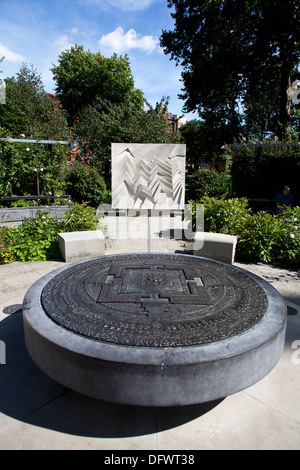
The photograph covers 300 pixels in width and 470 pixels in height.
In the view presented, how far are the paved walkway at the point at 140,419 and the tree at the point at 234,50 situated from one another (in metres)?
13.6

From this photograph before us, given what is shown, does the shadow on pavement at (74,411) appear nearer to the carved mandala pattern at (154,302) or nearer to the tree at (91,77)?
the carved mandala pattern at (154,302)

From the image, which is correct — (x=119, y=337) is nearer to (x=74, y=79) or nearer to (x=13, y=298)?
(x=13, y=298)

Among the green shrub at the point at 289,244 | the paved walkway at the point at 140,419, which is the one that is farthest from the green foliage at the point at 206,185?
the paved walkway at the point at 140,419

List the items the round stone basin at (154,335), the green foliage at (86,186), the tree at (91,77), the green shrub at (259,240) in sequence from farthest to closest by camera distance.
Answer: the tree at (91,77) < the green foliage at (86,186) < the green shrub at (259,240) < the round stone basin at (154,335)

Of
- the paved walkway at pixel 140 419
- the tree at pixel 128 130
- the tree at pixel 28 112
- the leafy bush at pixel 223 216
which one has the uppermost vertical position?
the tree at pixel 28 112

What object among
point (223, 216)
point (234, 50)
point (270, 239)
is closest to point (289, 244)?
point (270, 239)

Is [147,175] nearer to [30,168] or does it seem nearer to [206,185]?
[30,168]

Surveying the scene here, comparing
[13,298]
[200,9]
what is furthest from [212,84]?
[13,298]

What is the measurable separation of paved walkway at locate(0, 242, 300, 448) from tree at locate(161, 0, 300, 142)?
1359 centimetres

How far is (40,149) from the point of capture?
30.8ft

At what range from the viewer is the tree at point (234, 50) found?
14384 mm

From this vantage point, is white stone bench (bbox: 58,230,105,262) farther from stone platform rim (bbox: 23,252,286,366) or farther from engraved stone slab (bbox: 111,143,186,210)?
stone platform rim (bbox: 23,252,286,366)

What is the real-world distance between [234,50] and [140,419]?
19.2 metres

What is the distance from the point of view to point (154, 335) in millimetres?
1962
